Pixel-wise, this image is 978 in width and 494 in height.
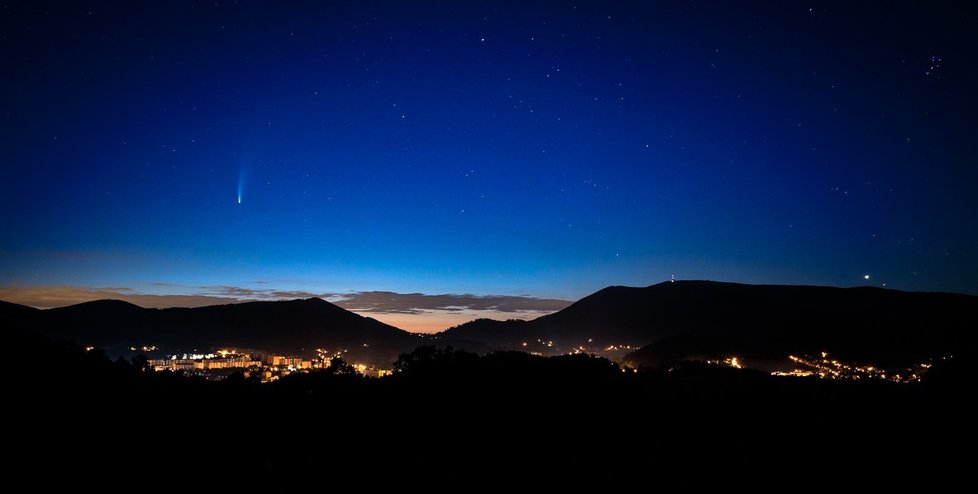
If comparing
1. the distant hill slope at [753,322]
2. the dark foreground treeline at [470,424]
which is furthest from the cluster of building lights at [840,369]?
the dark foreground treeline at [470,424]

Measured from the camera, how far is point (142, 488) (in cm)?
978

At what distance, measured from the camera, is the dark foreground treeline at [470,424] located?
11.6m

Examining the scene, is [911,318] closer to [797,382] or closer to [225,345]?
[797,382]

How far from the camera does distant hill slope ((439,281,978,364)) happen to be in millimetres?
77750

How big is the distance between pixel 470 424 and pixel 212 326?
112993 millimetres

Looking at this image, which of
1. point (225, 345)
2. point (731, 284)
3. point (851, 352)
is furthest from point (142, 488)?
point (731, 284)

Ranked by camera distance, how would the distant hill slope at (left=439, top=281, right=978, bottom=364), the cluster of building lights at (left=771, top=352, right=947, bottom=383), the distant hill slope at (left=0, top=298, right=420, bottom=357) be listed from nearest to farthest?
the cluster of building lights at (left=771, top=352, right=947, bottom=383)
the distant hill slope at (left=439, top=281, right=978, bottom=364)
the distant hill slope at (left=0, top=298, right=420, bottom=357)

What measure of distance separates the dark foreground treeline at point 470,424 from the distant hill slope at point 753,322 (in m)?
59.9

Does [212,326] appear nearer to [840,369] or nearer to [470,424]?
[470,424]

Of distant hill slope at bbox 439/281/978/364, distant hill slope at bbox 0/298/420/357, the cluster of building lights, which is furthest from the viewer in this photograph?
distant hill slope at bbox 0/298/420/357

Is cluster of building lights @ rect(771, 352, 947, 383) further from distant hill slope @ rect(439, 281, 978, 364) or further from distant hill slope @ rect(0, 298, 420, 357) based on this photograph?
distant hill slope @ rect(0, 298, 420, 357)

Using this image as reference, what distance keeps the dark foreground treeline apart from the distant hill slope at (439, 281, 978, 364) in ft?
196

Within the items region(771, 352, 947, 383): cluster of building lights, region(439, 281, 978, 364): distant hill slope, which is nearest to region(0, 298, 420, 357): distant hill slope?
region(439, 281, 978, 364): distant hill slope

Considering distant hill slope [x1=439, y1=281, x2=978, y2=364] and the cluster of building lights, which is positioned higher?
distant hill slope [x1=439, y1=281, x2=978, y2=364]
